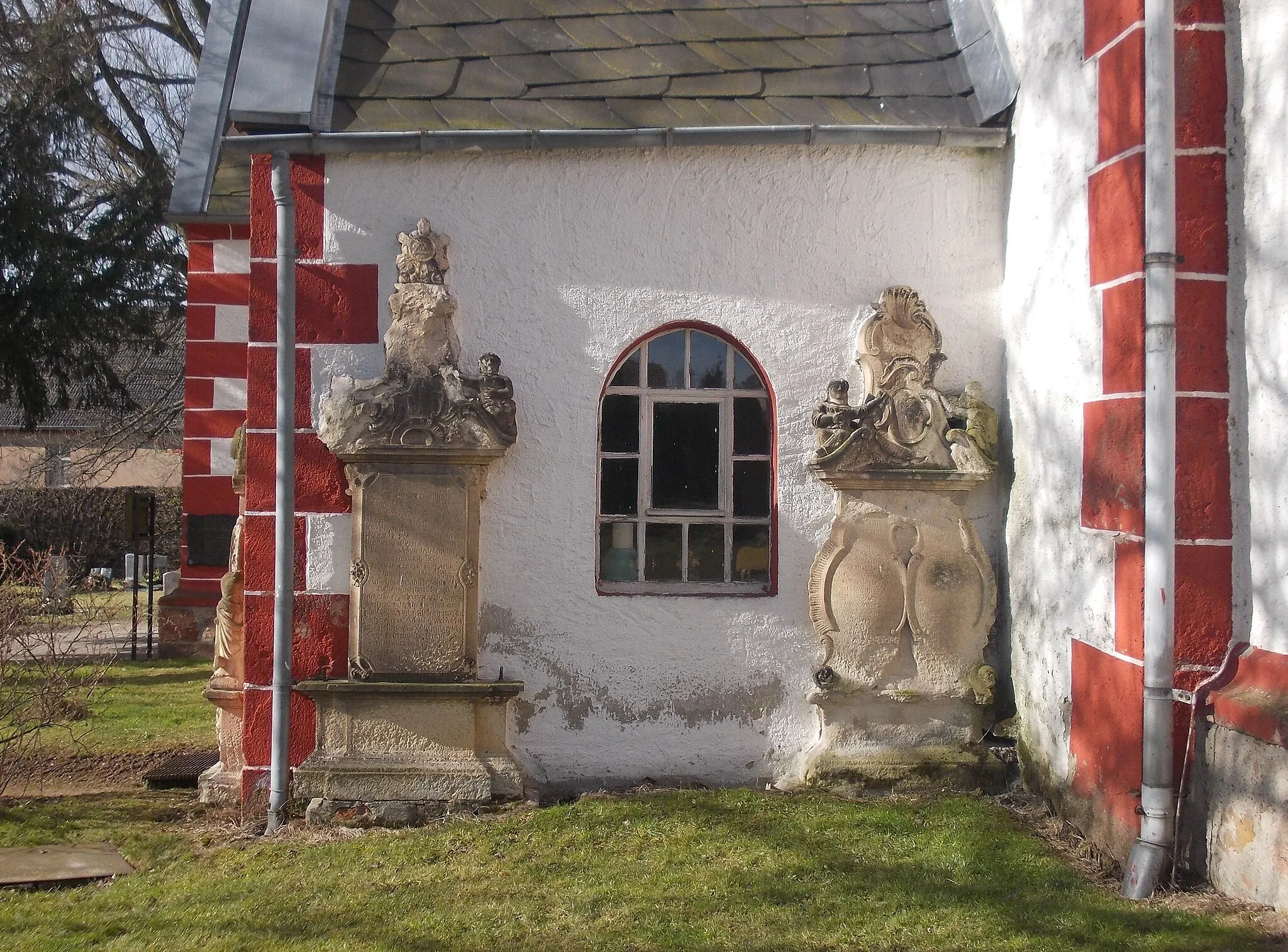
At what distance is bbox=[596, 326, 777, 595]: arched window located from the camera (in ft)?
20.5

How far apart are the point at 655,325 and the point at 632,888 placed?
284 centimetres

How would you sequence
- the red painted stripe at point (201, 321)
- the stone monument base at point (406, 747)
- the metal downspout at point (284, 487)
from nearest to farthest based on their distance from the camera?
1. the stone monument base at point (406, 747)
2. the metal downspout at point (284, 487)
3. the red painted stripe at point (201, 321)

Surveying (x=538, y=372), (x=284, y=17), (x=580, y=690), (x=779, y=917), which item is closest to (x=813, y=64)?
(x=538, y=372)

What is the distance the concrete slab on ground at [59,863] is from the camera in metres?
5.36

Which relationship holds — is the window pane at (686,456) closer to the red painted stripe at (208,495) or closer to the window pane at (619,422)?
the window pane at (619,422)

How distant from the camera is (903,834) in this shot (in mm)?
5297

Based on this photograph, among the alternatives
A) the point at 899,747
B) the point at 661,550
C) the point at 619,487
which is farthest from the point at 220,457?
the point at 899,747

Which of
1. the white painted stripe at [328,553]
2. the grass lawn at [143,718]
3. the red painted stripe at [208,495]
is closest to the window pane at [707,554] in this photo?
the white painted stripe at [328,553]

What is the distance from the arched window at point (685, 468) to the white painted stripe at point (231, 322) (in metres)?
6.35

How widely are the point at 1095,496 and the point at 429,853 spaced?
336cm

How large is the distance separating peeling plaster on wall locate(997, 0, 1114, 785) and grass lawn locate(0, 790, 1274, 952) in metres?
0.78

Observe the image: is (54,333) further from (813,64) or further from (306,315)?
(813,64)

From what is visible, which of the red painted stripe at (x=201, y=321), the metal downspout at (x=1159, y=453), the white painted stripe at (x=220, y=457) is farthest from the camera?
the white painted stripe at (x=220, y=457)

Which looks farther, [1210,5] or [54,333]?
[54,333]
